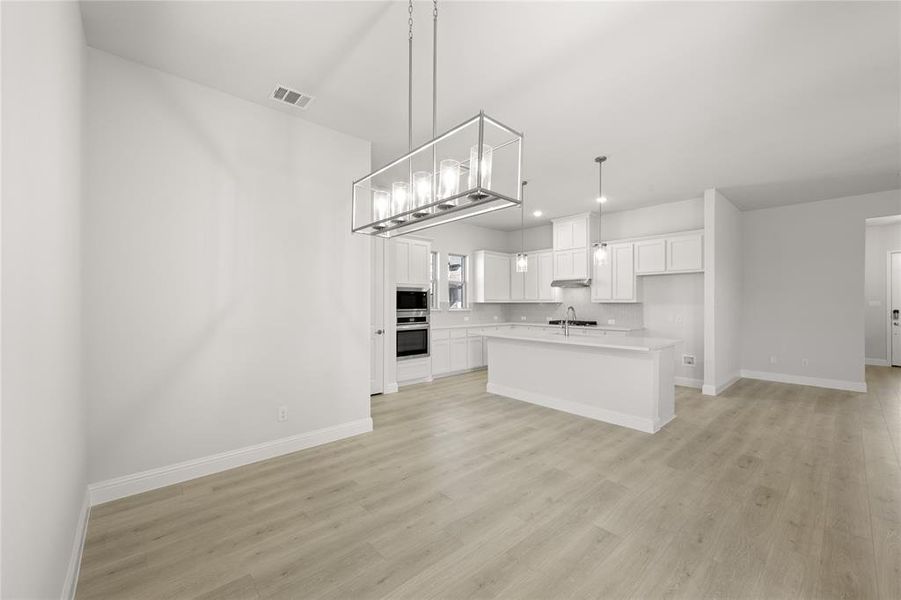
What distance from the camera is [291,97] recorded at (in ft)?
10.0

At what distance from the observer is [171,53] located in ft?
8.32

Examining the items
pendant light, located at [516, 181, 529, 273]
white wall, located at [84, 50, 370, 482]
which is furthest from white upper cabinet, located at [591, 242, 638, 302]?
white wall, located at [84, 50, 370, 482]

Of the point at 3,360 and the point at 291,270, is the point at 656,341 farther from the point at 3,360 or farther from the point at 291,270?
the point at 3,360

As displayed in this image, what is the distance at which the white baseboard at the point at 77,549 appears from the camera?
5.55 feet

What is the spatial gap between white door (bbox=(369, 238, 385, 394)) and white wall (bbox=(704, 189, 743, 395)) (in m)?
4.70

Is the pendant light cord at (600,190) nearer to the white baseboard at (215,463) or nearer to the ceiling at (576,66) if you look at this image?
the ceiling at (576,66)

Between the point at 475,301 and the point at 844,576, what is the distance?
6104mm

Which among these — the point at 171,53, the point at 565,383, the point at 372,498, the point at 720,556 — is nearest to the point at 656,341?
the point at 565,383

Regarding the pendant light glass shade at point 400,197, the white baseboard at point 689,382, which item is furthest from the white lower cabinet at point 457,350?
the pendant light glass shade at point 400,197

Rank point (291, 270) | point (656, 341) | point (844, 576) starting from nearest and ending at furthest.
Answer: point (844, 576) < point (291, 270) < point (656, 341)

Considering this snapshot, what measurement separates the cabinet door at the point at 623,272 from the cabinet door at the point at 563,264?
0.71 m

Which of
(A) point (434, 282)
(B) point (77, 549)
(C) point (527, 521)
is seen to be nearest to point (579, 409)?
(C) point (527, 521)

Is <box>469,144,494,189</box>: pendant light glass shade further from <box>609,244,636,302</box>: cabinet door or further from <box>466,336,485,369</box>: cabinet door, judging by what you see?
<box>466,336,485,369</box>: cabinet door

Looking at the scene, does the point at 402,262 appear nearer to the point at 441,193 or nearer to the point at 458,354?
the point at 458,354
